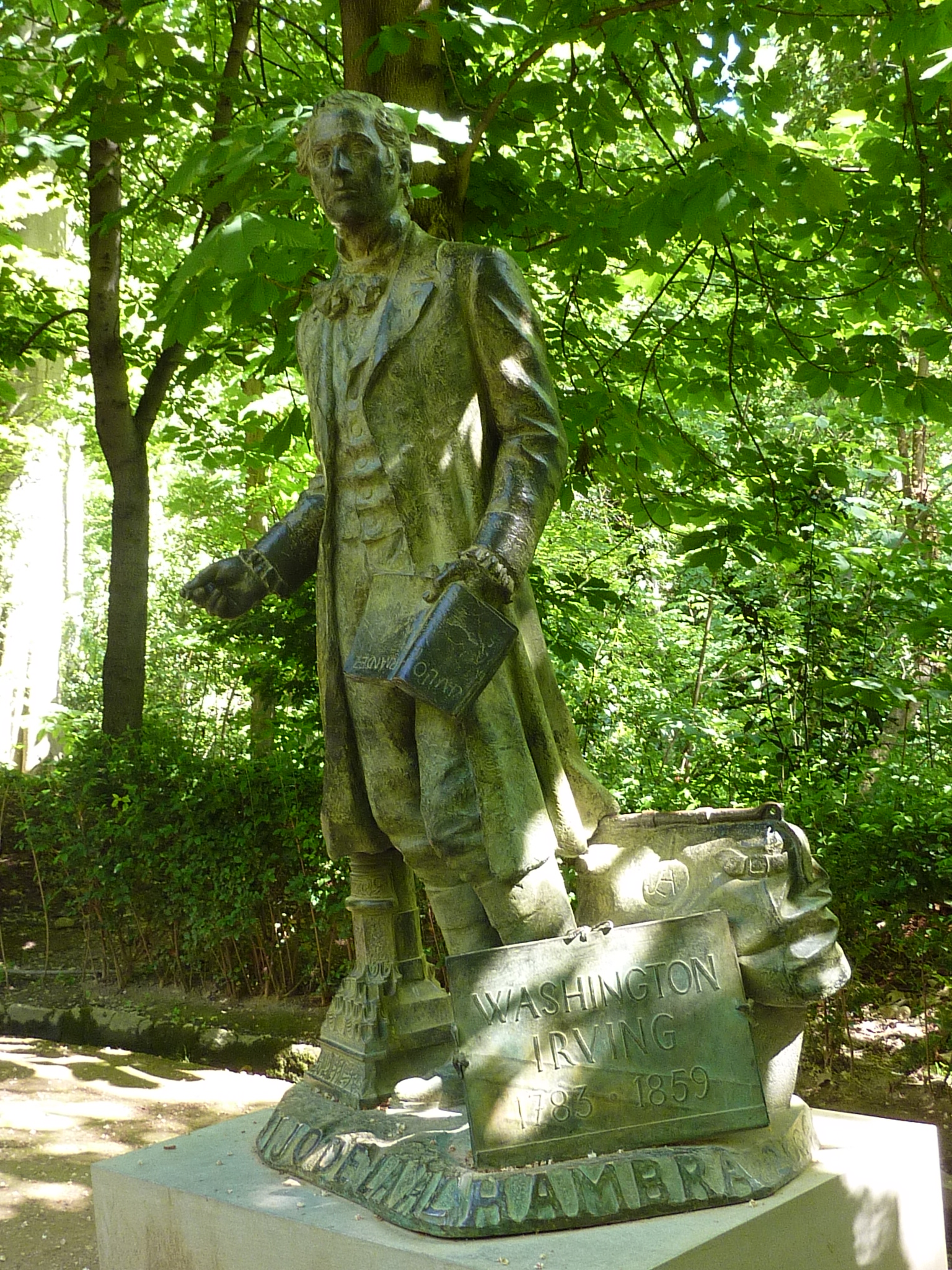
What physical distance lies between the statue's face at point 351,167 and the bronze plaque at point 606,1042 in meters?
1.79

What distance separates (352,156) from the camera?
2975 mm

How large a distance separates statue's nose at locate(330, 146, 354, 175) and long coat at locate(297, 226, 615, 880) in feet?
0.94

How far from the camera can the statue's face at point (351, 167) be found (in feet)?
9.70

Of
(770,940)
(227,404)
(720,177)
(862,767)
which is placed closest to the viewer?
(770,940)

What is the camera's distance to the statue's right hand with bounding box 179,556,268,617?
3322 millimetres

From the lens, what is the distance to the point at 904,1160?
3186 millimetres

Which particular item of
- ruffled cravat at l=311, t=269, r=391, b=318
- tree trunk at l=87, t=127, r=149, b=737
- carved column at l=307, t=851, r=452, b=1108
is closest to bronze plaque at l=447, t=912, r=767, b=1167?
carved column at l=307, t=851, r=452, b=1108

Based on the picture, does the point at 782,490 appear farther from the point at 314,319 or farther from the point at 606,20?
the point at 314,319

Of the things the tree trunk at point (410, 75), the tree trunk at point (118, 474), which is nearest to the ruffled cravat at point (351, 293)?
the tree trunk at point (410, 75)

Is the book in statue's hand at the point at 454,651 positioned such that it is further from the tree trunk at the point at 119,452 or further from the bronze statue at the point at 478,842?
the tree trunk at the point at 119,452

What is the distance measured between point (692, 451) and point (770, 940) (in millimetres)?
3763

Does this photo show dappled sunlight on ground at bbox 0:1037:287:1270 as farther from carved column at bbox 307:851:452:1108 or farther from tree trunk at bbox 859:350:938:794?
tree trunk at bbox 859:350:938:794

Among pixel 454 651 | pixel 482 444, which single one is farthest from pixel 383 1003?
pixel 482 444

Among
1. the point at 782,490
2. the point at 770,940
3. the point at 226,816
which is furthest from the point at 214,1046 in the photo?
the point at 770,940
